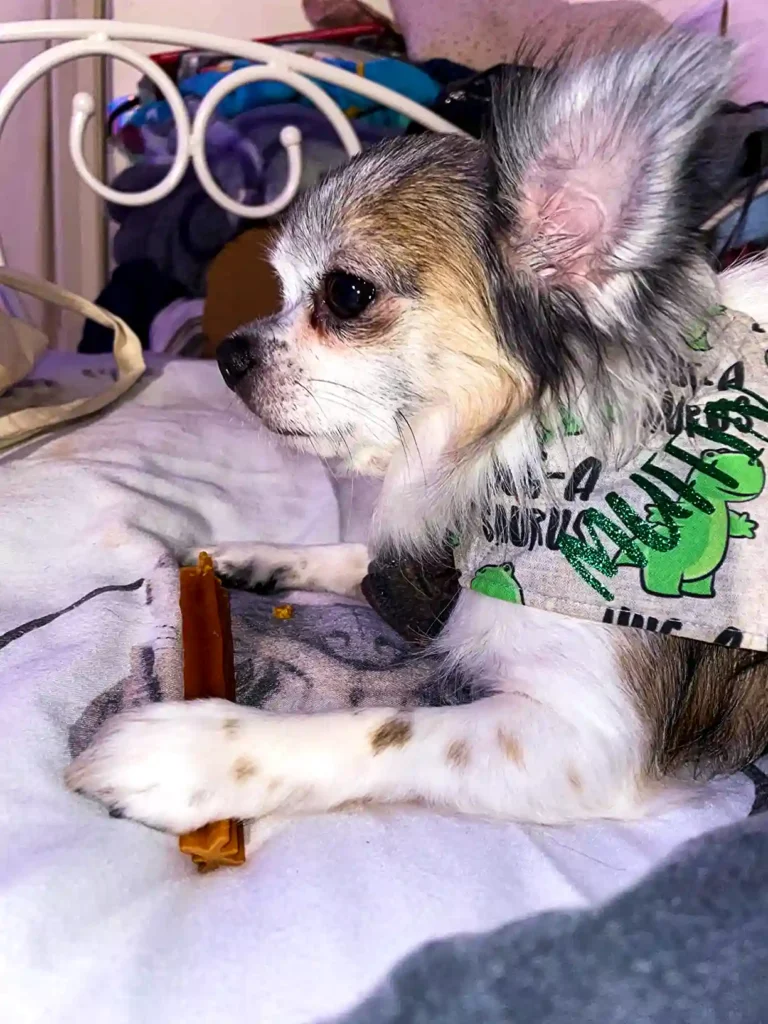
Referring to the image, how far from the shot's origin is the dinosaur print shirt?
3.45 ft

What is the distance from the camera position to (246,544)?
1522 millimetres

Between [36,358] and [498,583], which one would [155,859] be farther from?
[36,358]

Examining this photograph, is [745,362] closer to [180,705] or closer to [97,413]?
[180,705]

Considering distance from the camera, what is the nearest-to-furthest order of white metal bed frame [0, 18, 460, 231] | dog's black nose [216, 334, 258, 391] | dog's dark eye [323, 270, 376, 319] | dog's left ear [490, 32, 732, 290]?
dog's left ear [490, 32, 732, 290] → dog's dark eye [323, 270, 376, 319] → dog's black nose [216, 334, 258, 391] → white metal bed frame [0, 18, 460, 231]

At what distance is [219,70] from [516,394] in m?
1.86

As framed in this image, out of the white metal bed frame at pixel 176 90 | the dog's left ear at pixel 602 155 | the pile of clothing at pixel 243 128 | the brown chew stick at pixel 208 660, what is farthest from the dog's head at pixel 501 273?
the pile of clothing at pixel 243 128

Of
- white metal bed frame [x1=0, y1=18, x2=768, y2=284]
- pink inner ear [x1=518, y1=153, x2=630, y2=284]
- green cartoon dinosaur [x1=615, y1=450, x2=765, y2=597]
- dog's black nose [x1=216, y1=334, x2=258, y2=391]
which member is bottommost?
green cartoon dinosaur [x1=615, y1=450, x2=765, y2=597]

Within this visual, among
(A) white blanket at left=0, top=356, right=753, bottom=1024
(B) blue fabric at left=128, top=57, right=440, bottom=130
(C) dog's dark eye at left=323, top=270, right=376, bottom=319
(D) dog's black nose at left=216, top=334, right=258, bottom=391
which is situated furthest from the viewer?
(B) blue fabric at left=128, top=57, right=440, bottom=130

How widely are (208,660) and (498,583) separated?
38 cm

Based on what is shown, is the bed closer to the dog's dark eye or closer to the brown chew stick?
the brown chew stick

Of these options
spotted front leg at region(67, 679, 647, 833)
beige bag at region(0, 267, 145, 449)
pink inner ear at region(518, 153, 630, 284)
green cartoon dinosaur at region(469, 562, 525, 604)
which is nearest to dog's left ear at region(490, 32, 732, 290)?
pink inner ear at region(518, 153, 630, 284)

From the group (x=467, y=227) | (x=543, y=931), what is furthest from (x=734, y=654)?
→ (x=467, y=227)

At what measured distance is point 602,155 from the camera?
979 millimetres

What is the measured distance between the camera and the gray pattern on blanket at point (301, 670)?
1.11 m
